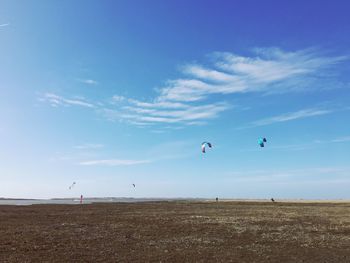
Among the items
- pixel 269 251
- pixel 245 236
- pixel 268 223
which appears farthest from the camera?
pixel 268 223

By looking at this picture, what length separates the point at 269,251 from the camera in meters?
24.4

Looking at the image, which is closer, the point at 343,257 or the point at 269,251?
the point at 343,257

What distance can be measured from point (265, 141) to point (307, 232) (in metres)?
17.7

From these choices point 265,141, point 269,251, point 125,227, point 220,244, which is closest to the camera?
point 269,251

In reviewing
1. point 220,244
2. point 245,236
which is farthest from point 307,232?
point 220,244

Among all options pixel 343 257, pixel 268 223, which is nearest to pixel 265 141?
pixel 268 223

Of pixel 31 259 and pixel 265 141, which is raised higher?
pixel 265 141

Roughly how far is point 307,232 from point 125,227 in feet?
49.6

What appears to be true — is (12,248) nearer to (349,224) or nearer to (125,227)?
(125,227)

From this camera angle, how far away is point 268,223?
131 ft

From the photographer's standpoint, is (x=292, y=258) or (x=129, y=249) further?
(x=129, y=249)

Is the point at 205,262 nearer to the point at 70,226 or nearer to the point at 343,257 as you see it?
the point at 343,257

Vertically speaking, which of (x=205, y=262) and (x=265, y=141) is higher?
(x=265, y=141)

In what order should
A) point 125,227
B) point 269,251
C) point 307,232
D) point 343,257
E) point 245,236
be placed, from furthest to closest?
1. point 125,227
2. point 307,232
3. point 245,236
4. point 269,251
5. point 343,257
